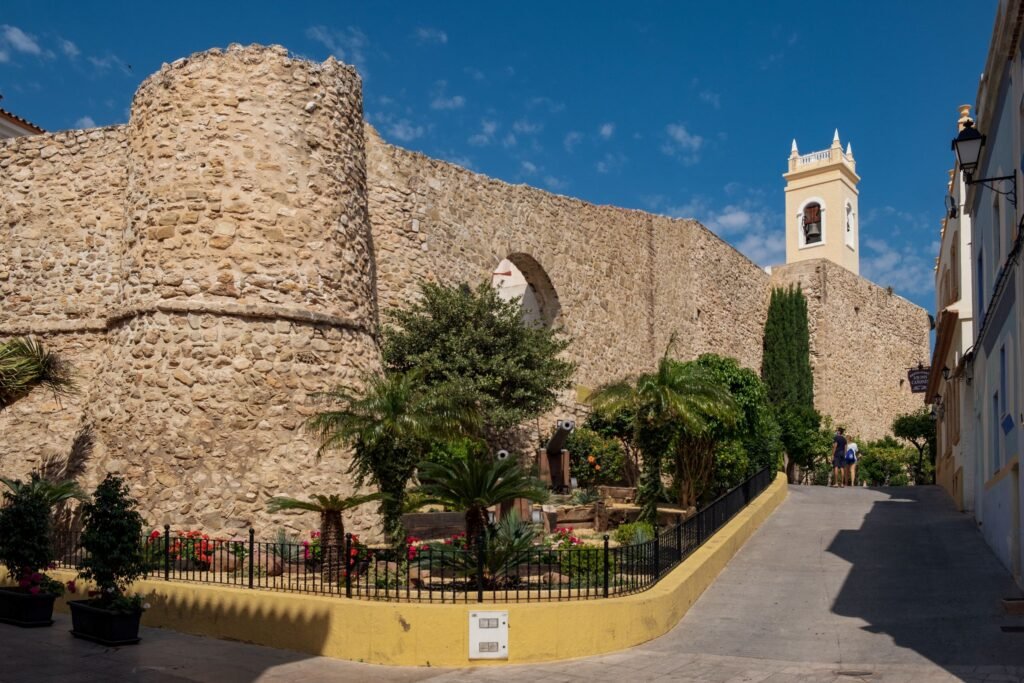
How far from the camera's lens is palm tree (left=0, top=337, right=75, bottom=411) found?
44.7 feet

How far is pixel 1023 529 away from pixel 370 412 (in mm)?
7233

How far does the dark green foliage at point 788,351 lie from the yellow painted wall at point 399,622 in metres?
25.3

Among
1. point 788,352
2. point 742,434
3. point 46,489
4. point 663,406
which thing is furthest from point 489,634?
point 788,352

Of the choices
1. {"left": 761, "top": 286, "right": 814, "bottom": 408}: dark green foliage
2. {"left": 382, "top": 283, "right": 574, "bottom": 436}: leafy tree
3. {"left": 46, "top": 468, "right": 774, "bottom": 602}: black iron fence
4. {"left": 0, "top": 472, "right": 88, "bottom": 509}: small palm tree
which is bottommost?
{"left": 46, "top": 468, "right": 774, "bottom": 602}: black iron fence

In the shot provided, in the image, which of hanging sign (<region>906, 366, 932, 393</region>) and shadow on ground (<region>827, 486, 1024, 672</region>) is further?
hanging sign (<region>906, 366, 932, 393</region>)

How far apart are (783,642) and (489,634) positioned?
9.60ft

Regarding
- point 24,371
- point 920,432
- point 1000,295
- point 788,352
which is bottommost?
point 920,432

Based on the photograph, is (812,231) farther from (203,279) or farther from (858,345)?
(203,279)

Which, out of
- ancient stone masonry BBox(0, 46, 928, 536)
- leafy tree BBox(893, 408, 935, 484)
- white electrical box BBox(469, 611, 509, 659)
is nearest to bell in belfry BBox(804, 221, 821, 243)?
leafy tree BBox(893, 408, 935, 484)

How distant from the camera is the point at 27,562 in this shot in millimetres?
10984

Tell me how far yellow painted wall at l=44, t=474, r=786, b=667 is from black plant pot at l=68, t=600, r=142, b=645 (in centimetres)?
94

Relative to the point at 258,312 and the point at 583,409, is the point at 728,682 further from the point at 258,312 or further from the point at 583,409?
the point at 583,409

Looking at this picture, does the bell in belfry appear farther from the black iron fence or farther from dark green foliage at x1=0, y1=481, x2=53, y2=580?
dark green foliage at x1=0, y1=481, x2=53, y2=580

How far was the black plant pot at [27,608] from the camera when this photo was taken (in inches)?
424
